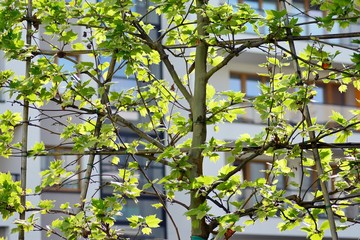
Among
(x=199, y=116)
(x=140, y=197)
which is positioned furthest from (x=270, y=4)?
(x=199, y=116)

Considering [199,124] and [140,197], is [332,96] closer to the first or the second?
[140,197]

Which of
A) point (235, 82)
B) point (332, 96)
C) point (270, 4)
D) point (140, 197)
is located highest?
point (270, 4)

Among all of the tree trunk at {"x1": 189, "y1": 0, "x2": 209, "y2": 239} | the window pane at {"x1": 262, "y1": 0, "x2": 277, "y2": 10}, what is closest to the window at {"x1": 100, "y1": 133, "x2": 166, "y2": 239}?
the window pane at {"x1": 262, "y1": 0, "x2": 277, "y2": 10}

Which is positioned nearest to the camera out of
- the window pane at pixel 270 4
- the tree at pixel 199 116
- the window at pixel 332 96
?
the tree at pixel 199 116

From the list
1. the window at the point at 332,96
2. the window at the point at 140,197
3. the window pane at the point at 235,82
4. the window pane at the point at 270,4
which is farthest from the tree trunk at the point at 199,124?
the window at the point at 332,96

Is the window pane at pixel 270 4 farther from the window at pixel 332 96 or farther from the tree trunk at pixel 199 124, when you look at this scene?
the tree trunk at pixel 199 124

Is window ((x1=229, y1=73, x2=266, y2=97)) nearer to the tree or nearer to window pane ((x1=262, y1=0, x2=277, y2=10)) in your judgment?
window pane ((x1=262, y1=0, x2=277, y2=10))

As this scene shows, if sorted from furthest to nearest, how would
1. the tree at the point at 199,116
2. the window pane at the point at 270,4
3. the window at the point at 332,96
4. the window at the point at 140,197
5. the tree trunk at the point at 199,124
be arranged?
the window at the point at 332,96 → the window pane at the point at 270,4 → the window at the point at 140,197 → the tree trunk at the point at 199,124 → the tree at the point at 199,116

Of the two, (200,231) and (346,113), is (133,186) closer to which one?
(200,231)

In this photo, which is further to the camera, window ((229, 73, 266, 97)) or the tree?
window ((229, 73, 266, 97))

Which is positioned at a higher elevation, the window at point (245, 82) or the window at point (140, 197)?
the window at point (245, 82)

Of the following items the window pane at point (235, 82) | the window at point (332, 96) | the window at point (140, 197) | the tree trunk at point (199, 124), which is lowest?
the tree trunk at point (199, 124)

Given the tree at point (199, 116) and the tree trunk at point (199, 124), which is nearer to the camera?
the tree at point (199, 116)

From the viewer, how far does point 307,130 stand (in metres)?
4.48
